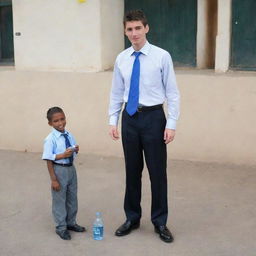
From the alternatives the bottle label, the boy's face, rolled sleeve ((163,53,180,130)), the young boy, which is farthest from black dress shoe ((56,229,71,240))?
rolled sleeve ((163,53,180,130))

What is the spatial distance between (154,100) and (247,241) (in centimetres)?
144

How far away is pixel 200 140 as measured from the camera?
655 centimetres

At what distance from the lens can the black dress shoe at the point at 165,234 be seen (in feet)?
14.0

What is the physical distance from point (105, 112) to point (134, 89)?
2881mm

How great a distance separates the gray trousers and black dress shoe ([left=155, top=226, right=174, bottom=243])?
0.78 m

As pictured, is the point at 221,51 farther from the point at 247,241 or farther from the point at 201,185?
the point at 247,241

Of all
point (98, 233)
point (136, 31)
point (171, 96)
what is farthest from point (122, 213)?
point (136, 31)

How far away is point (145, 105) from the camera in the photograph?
4129 mm

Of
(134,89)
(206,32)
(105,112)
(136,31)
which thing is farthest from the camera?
(105,112)

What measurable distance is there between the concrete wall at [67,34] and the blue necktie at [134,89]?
2856 millimetres

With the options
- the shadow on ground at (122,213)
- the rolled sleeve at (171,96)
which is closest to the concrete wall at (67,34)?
the shadow on ground at (122,213)

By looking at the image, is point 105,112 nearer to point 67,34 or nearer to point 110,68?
point 110,68

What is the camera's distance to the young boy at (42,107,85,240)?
424 centimetres

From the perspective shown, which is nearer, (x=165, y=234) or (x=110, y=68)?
(x=165, y=234)
